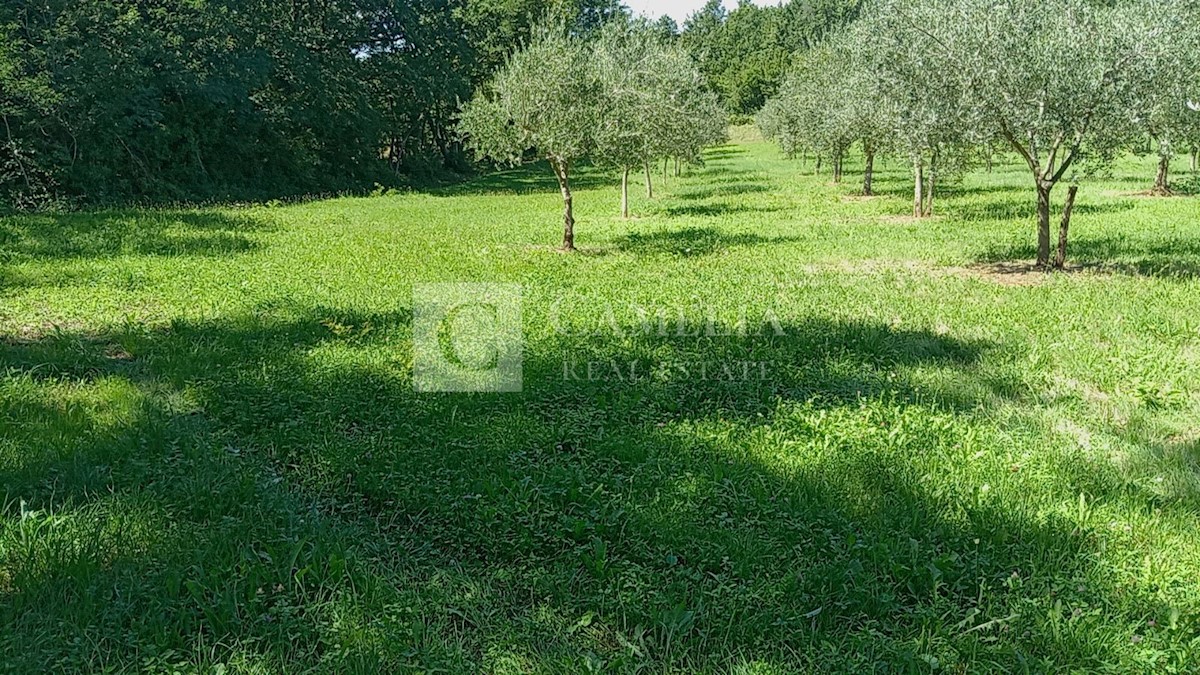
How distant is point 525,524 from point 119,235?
13.5m

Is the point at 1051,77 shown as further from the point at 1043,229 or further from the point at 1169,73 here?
the point at 1043,229

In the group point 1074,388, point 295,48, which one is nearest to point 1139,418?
point 1074,388

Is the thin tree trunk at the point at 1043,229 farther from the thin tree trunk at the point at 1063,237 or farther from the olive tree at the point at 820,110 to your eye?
the olive tree at the point at 820,110

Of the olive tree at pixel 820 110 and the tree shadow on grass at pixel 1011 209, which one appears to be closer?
the tree shadow on grass at pixel 1011 209

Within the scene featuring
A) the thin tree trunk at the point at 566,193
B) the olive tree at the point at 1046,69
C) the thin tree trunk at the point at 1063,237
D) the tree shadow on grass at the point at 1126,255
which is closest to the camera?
the olive tree at the point at 1046,69

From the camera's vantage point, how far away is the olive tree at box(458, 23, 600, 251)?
13625 mm

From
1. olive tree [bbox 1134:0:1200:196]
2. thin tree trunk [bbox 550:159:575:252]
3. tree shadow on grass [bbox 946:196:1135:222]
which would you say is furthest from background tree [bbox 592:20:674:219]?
olive tree [bbox 1134:0:1200:196]

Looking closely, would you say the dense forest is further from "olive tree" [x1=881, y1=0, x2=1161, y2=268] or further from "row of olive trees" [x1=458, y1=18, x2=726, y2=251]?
"olive tree" [x1=881, y1=0, x2=1161, y2=268]

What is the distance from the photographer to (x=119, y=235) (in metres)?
14.1

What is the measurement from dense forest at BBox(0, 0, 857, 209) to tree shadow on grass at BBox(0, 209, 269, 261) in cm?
447

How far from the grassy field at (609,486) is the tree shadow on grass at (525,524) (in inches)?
0.8

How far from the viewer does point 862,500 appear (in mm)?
4230

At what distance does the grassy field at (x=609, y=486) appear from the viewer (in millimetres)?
3148

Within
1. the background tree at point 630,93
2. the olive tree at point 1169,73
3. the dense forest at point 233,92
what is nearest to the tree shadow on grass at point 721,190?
the background tree at point 630,93
